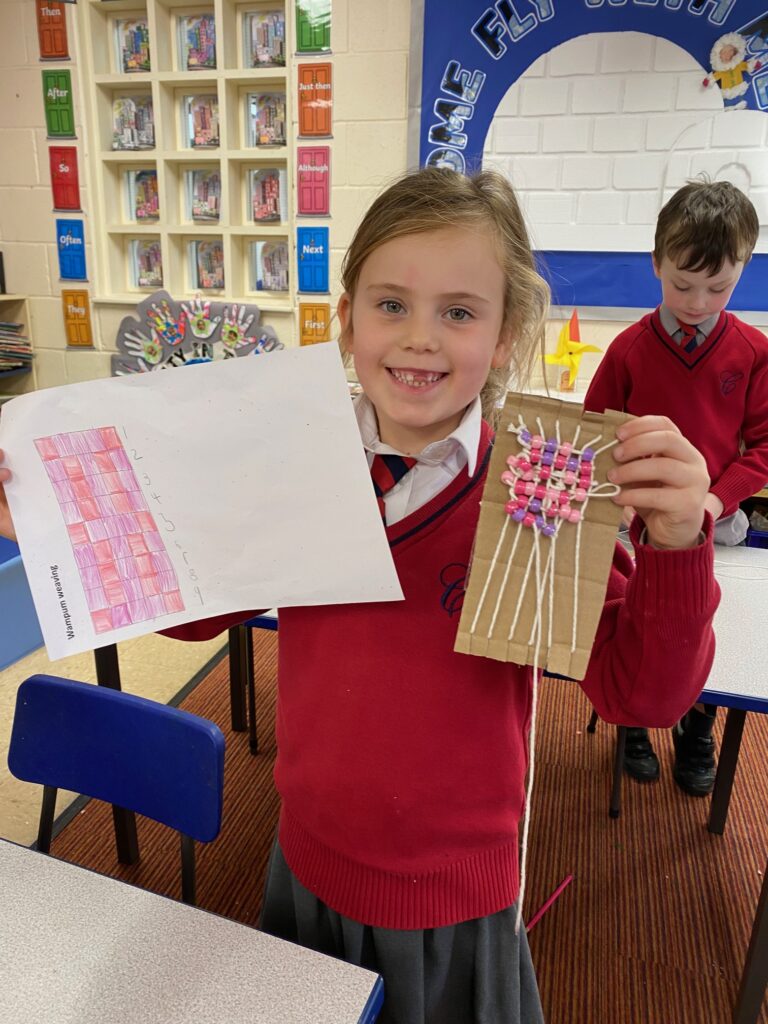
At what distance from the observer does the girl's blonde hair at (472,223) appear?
2.50ft

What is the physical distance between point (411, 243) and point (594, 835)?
66.7 inches

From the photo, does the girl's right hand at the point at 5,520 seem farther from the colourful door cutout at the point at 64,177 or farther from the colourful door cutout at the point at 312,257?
the colourful door cutout at the point at 64,177

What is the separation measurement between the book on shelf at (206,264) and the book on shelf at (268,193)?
0.92 feet

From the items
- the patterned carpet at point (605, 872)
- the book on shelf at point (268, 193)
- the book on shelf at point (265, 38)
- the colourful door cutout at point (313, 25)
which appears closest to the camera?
the patterned carpet at point (605, 872)

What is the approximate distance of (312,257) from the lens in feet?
10.4

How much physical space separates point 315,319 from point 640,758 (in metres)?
2.24

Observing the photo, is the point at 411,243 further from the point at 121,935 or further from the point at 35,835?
the point at 35,835

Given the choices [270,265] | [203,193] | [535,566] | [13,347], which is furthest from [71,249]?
[535,566]

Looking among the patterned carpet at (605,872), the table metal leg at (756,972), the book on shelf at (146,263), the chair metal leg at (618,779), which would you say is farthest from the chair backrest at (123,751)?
the book on shelf at (146,263)

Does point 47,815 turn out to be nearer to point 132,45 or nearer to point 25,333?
point 25,333

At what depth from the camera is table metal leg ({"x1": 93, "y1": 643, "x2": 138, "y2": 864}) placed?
1.58 meters

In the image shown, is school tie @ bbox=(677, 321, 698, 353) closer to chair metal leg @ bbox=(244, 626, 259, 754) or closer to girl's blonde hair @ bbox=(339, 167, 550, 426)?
girl's blonde hair @ bbox=(339, 167, 550, 426)

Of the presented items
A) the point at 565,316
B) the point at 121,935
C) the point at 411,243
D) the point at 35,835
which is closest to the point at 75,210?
the point at 565,316

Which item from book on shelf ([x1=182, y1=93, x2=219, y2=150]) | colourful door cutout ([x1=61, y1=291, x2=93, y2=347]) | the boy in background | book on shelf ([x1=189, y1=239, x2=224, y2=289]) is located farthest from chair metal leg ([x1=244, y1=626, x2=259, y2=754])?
book on shelf ([x1=182, y1=93, x2=219, y2=150])
